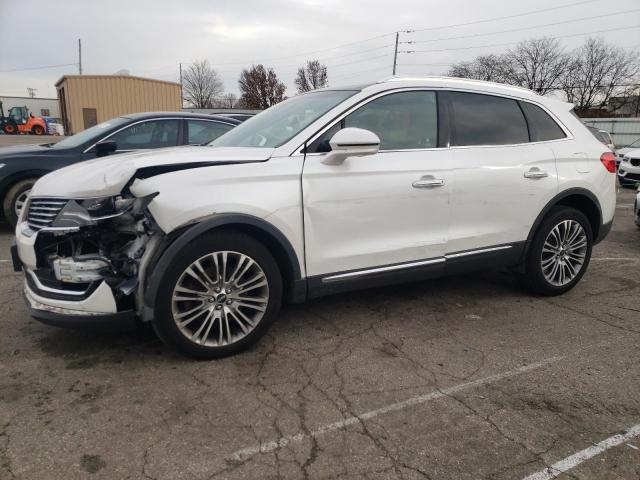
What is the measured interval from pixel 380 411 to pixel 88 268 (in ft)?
6.29

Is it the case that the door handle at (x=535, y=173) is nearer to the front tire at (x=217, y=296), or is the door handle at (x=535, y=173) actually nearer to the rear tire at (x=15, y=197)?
the front tire at (x=217, y=296)

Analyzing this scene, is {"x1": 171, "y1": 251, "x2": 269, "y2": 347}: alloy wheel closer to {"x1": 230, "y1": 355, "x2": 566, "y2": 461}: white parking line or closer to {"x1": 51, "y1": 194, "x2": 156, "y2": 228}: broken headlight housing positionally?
{"x1": 51, "y1": 194, "x2": 156, "y2": 228}: broken headlight housing

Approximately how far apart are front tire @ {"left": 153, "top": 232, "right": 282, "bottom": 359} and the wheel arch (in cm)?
246

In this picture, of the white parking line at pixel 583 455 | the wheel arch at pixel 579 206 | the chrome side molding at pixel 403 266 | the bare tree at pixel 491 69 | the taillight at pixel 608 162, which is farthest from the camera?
the bare tree at pixel 491 69

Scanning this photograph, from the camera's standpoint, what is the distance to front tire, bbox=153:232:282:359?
288cm

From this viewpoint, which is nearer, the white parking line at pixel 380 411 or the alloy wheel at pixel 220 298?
the white parking line at pixel 380 411

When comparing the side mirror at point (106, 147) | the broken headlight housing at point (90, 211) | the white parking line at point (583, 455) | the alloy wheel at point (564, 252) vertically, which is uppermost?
the side mirror at point (106, 147)

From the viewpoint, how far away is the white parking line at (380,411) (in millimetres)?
2263

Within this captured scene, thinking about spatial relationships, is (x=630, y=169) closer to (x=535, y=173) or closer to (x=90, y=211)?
(x=535, y=173)

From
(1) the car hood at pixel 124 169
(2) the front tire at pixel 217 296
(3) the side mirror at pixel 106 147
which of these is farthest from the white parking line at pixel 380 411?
(3) the side mirror at pixel 106 147

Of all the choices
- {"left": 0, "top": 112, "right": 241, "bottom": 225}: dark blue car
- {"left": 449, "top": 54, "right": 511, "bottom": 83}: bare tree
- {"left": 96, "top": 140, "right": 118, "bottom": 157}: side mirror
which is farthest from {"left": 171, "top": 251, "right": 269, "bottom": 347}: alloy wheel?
{"left": 449, "top": 54, "right": 511, "bottom": 83}: bare tree

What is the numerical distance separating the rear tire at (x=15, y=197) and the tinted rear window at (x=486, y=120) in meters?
5.43

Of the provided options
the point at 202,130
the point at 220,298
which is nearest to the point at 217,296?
the point at 220,298

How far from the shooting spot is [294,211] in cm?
316
